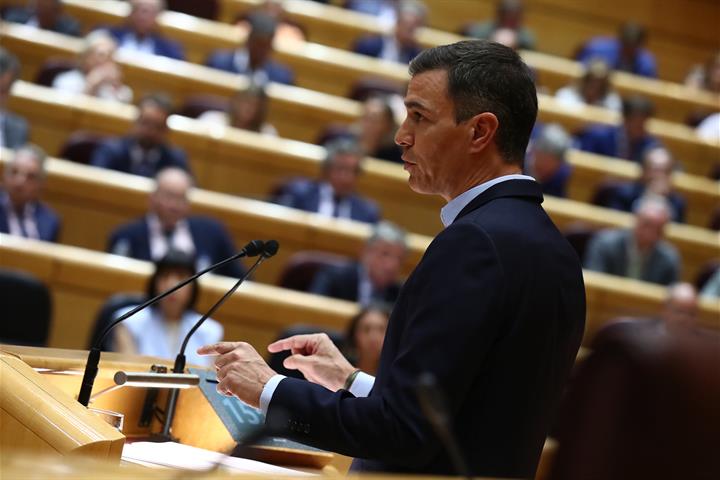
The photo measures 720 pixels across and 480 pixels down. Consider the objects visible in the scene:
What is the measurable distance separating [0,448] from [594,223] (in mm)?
4069

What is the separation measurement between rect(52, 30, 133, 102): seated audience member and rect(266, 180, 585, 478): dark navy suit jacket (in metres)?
3.84

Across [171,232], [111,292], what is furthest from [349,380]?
[171,232]

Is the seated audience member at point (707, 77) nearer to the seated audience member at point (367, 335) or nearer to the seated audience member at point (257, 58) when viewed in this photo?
the seated audience member at point (257, 58)

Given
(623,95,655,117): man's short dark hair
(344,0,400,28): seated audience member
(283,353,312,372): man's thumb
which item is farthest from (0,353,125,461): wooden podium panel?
(344,0,400,28): seated audience member

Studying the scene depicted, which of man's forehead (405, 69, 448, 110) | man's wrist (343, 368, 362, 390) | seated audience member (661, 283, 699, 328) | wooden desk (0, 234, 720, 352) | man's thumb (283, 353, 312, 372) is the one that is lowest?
wooden desk (0, 234, 720, 352)

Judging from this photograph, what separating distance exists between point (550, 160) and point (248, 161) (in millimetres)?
1321

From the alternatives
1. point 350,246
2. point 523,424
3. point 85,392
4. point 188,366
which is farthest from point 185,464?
point 350,246

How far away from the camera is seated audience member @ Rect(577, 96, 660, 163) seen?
5.73 meters

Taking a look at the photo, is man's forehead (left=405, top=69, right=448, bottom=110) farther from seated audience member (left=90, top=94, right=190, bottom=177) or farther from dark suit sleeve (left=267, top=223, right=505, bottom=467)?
seated audience member (left=90, top=94, right=190, bottom=177)

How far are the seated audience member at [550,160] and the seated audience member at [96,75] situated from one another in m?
1.81

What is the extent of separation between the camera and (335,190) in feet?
15.1

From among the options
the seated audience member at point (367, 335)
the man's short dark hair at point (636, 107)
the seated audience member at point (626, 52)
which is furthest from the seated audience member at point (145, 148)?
the seated audience member at point (626, 52)

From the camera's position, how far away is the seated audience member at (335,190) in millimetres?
4586

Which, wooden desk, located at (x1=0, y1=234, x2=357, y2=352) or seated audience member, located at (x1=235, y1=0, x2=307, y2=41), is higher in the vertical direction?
seated audience member, located at (x1=235, y1=0, x2=307, y2=41)
